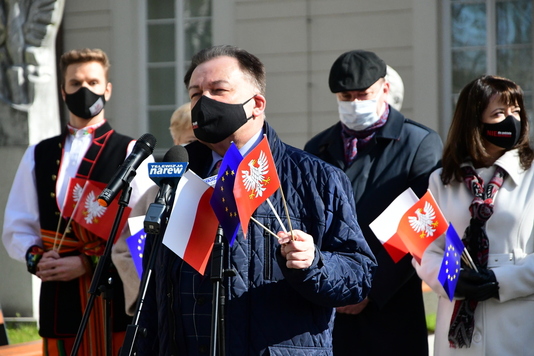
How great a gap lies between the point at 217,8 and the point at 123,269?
621 cm

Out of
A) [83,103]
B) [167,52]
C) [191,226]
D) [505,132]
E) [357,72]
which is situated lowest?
[191,226]

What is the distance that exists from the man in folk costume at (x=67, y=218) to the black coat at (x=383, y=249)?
1.10m

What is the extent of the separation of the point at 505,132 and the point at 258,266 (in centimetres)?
176

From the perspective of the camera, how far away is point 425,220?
3613 millimetres

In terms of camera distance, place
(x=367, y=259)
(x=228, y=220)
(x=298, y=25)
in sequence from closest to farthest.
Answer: (x=228, y=220)
(x=367, y=259)
(x=298, y=25)

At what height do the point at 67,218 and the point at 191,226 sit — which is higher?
the point at 191,226

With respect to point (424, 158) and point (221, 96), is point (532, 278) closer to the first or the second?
point (424, 158)

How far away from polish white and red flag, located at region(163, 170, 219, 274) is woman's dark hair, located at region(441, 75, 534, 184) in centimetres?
173

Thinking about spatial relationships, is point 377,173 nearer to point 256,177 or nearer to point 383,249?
point 383,249

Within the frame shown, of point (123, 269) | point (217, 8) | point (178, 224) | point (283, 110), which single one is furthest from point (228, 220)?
point (217, 8)

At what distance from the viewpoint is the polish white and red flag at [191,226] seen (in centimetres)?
262

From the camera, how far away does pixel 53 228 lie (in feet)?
14.1

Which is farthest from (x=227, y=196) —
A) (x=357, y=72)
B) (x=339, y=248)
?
(x=357, y=72)

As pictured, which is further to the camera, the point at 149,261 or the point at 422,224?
the point at 422,224
